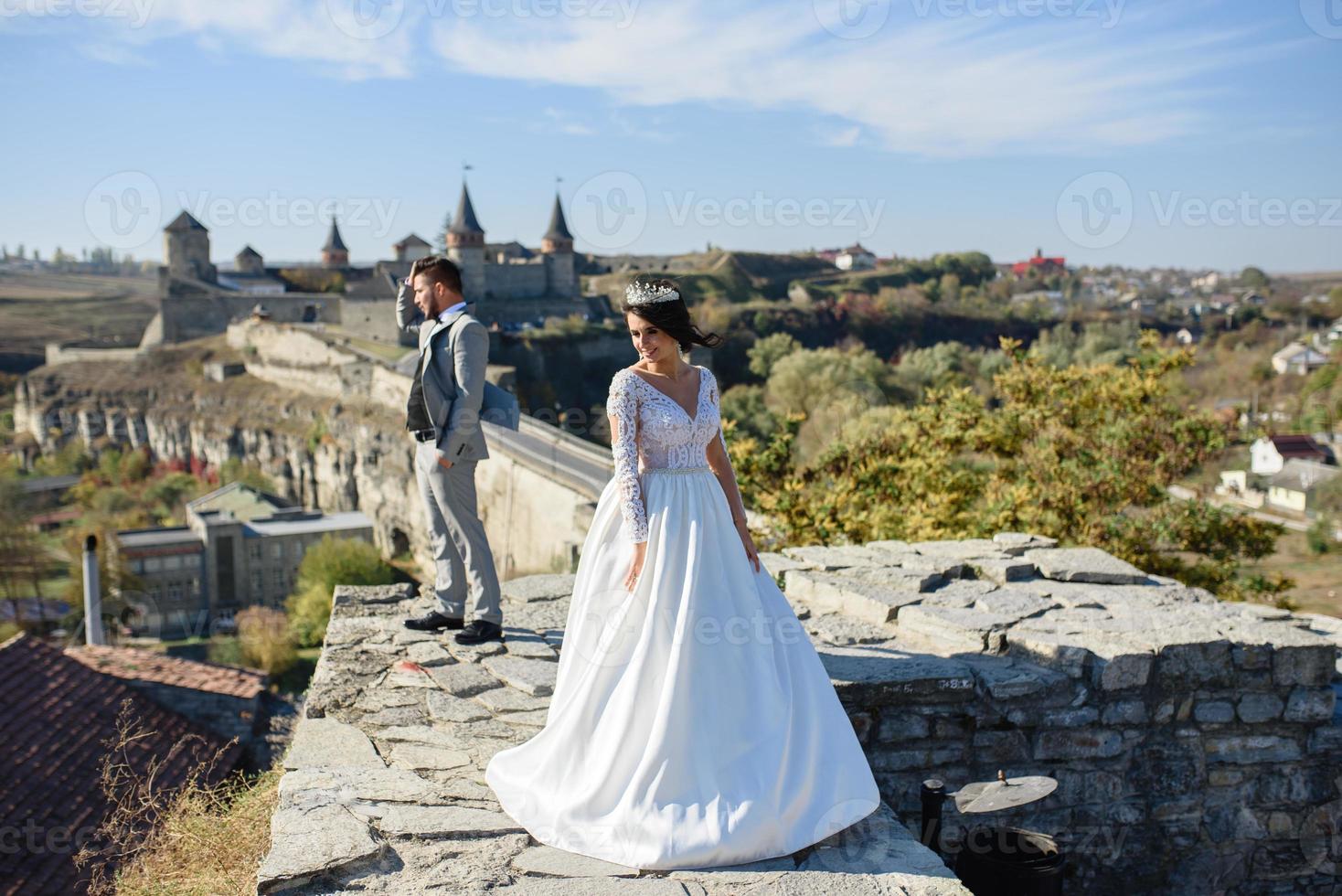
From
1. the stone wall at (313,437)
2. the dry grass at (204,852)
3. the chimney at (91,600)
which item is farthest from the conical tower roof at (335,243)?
the dry grass at (204,852)

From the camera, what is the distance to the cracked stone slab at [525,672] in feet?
14.4

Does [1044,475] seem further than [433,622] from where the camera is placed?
Yes

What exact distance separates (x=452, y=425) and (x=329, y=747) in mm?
1489

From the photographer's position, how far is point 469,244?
55.9 meters

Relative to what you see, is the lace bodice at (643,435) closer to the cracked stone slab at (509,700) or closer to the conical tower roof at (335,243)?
the cracked stone slab at (509,700)

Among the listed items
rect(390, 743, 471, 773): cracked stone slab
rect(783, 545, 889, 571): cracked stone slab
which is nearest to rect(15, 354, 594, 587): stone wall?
rect(783, 545, 889, 571): cracked stone slab

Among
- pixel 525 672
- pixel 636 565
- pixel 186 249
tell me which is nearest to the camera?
pixel 636 565

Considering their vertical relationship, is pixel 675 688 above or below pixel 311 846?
above

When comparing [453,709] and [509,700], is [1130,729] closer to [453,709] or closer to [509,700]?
[509,700]

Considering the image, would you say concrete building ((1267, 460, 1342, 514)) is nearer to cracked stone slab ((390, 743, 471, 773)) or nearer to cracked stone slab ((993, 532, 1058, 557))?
cracked stone slab ((993, 532, 1058, 557))

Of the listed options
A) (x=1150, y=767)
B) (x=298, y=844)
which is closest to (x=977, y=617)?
(x=1150, y=767)

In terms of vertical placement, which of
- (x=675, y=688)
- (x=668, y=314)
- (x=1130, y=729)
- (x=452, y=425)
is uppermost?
(x=668, y=314)

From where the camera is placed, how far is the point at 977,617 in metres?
5.08

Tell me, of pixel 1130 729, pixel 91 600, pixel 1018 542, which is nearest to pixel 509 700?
pixel 1130 729
